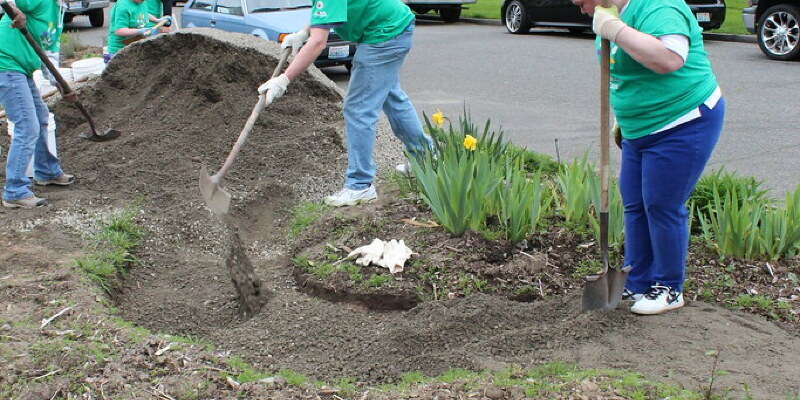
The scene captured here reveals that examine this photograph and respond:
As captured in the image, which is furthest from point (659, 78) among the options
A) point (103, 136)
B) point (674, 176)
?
point (103, 136)

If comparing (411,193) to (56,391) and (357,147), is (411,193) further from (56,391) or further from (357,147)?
(56,391)

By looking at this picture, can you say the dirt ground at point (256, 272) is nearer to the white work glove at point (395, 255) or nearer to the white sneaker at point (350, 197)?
the white sneaker at point (350, 197)

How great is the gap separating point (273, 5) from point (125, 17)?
9.52 feet

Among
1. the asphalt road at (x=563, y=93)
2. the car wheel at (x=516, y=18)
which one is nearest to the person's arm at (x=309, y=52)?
the asphalt road at (x=563, y=93)

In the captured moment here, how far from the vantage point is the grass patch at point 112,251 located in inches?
168

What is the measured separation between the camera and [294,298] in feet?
13.5

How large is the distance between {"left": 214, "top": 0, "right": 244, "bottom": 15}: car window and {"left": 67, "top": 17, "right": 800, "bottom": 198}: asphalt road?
1.58 metres

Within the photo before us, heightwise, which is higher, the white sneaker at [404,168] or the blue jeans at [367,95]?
the blue jeans at [367,95]

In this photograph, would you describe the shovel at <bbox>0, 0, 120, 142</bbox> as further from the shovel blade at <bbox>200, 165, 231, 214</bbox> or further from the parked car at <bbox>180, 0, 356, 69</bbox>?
the parked car at <bbox>180, 0, 356, 69</bbox>

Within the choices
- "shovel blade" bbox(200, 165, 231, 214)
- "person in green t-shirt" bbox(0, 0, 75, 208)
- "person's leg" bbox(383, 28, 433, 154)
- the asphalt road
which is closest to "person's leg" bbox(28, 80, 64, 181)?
"person in green t-shirt" bbox(0, 0, 75, 208)

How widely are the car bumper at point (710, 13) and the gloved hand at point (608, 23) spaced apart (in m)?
11.1

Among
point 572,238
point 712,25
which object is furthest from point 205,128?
point 712,25

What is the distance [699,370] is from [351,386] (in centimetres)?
127

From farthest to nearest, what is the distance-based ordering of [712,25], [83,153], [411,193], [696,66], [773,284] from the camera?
1. [712,25]
2. [83,153]
3. [411,193]
4. [773,284]
5. [696,66]
